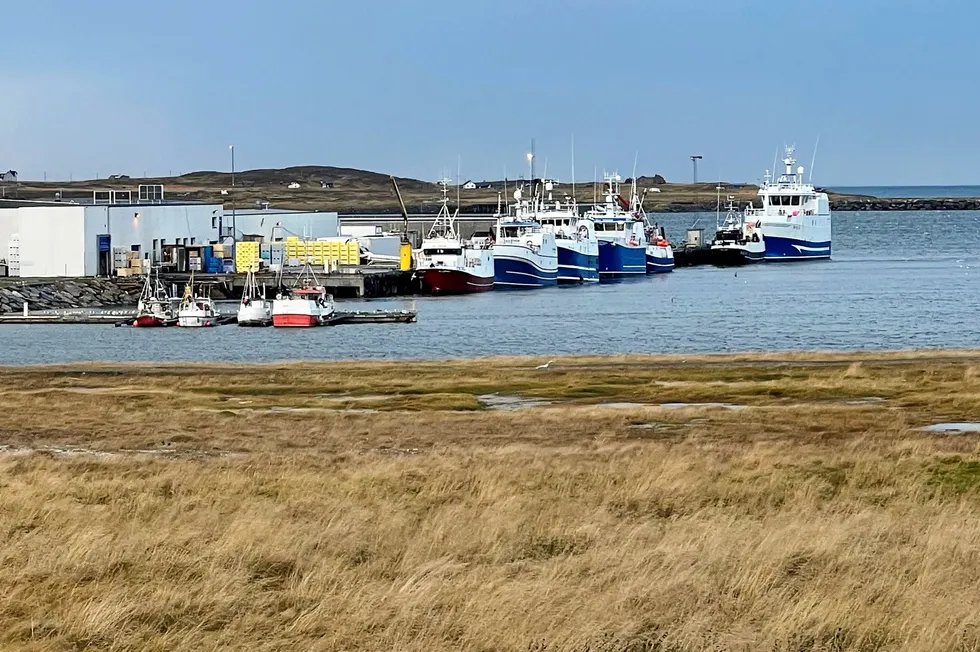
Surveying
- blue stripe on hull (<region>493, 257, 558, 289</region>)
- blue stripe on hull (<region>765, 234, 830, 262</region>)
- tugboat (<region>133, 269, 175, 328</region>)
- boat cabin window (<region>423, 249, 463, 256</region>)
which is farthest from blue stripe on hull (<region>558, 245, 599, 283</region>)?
tugboat (<region>133, 269, 175, 328</region>)

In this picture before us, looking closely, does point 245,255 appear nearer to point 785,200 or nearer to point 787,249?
point 787,249

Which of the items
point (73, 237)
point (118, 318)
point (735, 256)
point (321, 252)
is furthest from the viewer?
point (735, 256)

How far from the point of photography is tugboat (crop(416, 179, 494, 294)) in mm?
108125

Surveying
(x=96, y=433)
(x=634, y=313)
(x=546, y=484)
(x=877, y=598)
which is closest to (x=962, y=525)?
(x=877, y=598)

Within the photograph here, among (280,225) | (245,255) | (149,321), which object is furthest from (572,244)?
(149,321)

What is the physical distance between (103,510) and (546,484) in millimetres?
5070

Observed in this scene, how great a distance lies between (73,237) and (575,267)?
4603 cm

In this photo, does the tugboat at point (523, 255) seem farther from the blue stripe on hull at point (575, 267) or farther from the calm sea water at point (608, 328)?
the calm sea water at point (608, 328)

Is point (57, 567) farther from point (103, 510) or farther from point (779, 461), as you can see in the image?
point (779, 461)

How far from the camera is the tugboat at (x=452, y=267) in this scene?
108125mm

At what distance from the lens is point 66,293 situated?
89.6 metres

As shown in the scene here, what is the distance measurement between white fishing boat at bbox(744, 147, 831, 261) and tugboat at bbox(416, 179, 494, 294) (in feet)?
160

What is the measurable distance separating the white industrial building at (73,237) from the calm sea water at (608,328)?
53.0 feet

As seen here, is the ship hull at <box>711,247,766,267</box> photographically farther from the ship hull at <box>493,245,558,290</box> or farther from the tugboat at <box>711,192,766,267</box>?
the ship hull at <box>493,245,558,290</box>
